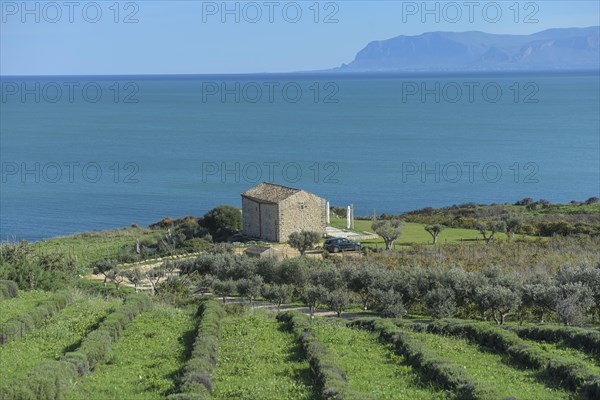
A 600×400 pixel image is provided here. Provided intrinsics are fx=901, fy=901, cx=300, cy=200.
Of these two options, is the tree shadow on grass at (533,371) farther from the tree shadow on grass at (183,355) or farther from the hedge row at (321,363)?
the tree shadow on grass at (183,355)

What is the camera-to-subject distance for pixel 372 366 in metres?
16.7

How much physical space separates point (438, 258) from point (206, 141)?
99.8 m

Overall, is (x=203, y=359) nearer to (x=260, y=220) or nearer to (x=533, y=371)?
(x=533, y=371)

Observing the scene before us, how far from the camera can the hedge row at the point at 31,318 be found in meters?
18.4

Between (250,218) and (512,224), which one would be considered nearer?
(512,224)

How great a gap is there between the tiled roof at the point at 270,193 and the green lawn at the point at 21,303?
24.8 metres

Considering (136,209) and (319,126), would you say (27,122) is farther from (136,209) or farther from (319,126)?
(136,209)

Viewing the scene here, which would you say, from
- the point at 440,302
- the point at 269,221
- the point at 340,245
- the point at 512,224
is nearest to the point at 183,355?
the point at 440,302

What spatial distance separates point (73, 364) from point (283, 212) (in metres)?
33.5

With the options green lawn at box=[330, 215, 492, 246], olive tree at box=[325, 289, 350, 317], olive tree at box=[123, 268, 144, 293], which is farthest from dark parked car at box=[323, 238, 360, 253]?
olive tree at box=[325, 289, 350, 317]

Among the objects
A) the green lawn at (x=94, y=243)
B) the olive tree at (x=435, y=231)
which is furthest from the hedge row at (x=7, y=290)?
the olive tree at (x=435, y=231)

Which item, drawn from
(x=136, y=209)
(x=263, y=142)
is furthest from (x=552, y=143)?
(x=136, y=209)

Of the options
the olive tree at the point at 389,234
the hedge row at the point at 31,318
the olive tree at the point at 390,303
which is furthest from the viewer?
the olive tree at the point at 389,234

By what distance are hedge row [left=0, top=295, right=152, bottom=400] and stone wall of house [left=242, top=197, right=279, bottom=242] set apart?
1079 inches
